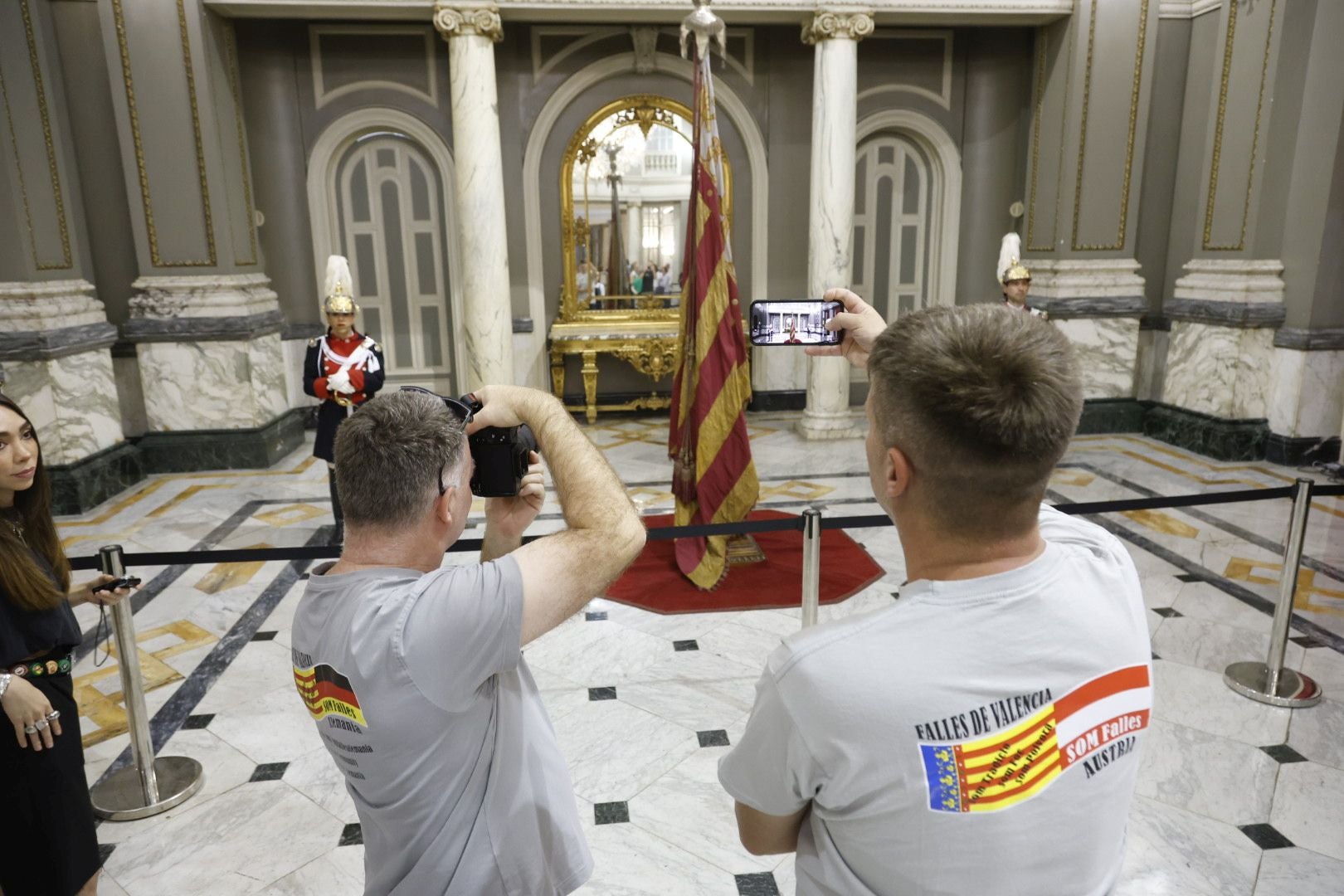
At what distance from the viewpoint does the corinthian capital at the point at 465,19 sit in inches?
279

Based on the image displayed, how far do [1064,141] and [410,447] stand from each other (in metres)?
8.23

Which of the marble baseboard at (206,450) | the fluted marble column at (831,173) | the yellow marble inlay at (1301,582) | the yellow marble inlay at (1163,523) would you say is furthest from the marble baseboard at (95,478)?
the yellow marble inlay at (1301,582)

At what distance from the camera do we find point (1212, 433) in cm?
725

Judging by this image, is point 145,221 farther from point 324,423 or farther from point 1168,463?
point 1168,463

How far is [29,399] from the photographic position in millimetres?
6031

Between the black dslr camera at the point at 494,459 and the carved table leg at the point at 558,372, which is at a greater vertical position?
the black dslr camera at the point at 494,459

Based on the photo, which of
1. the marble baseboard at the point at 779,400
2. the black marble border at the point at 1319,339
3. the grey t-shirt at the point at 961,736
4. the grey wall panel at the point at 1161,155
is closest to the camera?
the grey t-shirt at the point at 961,736

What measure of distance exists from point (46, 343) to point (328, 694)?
629cm

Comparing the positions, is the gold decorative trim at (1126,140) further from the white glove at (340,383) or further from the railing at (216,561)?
the white glove at (340,383)

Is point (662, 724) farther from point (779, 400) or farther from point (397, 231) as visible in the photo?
point (397, 231)

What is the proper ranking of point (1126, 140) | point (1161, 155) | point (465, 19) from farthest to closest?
point (1161, 155) < point (1126, 140) < point (465, 19)

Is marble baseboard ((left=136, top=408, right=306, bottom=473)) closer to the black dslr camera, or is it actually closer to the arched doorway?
the arched doorway

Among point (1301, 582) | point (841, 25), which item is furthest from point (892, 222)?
point (1301, 582)

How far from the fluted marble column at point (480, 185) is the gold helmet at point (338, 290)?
204 centimetres
